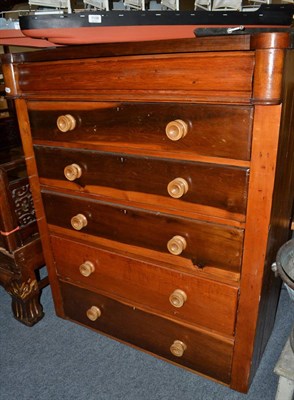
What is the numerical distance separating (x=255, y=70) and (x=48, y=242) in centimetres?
94

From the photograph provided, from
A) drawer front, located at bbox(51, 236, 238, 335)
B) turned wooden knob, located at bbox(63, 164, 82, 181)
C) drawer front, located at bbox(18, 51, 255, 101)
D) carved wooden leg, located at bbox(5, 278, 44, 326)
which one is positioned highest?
drawer front, located at bbox(18, 51, 255, 101)

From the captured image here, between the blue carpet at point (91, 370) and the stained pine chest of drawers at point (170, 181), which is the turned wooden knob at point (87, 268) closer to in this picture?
the stained pine chest of drawers at point (170, 181)

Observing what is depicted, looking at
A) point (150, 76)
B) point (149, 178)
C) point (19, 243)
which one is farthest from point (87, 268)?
point (150, 76)

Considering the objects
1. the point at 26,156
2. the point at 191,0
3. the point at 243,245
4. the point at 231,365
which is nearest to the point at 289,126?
the point at 243,245

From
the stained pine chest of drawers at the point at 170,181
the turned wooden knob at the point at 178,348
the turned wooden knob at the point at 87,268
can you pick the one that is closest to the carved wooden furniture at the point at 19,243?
the stained pine chest of drawers at the point at 170,181

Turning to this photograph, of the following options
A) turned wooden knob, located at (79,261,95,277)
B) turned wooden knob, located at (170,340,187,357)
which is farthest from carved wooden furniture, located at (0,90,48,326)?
turned wooden knob, located at (170,340,187,357)

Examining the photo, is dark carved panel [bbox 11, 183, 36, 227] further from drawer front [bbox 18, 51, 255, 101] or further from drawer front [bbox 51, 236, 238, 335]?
drawer front [bbox 18, 51, 255, 101]

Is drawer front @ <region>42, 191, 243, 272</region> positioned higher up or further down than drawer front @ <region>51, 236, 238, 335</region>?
higher up

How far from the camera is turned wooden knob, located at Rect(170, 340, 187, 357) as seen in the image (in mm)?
1075

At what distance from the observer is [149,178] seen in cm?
93

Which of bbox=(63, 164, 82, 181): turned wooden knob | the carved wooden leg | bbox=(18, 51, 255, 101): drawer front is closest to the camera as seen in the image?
bbox=(18, 51, 255, 101): drawer front

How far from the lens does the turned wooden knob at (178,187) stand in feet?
2.84

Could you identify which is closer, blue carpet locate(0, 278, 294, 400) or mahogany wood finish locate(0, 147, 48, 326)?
blue carpet locate(0, 278, 294, 400)

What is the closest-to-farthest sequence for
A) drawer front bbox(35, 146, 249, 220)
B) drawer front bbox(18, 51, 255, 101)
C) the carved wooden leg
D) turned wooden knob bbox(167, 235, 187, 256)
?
drawer front bbox(18, 51, 255, 101) < drawer front bbox(35, 146, 249, 220) < turned wooden knob bbox(167, 235, 187, 256) < the carved wooden leg
